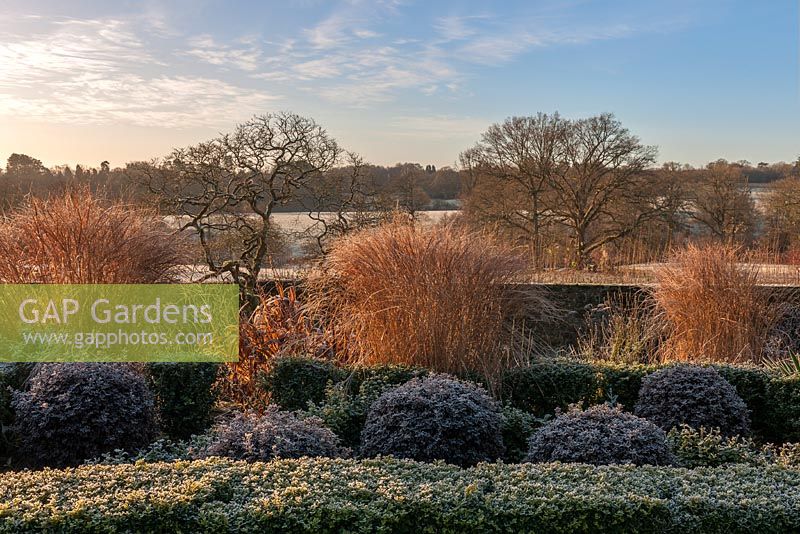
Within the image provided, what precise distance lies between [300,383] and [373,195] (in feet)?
32.0

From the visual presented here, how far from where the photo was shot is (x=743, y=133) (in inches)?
515

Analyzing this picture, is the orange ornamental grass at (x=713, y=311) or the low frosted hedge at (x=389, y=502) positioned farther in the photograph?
the orange ornamental grass at (x=713, y=311)

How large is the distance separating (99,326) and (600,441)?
14.2ft

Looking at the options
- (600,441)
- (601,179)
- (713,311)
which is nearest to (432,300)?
(600,441)

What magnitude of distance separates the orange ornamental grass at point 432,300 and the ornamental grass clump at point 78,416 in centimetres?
154

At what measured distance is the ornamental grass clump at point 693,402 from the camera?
14.6ft

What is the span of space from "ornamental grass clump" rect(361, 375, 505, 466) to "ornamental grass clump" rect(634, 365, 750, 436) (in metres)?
1.16

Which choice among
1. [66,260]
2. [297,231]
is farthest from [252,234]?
[66,260]

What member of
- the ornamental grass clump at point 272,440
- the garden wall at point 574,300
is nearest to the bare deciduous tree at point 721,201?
the garden wall at point 574,300

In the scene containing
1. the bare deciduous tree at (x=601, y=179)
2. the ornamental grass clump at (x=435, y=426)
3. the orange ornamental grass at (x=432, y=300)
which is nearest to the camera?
the ornamental grass clump at (x=435, y=426)

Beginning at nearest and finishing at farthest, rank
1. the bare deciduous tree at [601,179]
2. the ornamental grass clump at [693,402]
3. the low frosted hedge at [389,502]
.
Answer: the low frosted hedge at [389,502]
the ornamental grass clump at [693,402]
the bare deciduous tree at [601,179]

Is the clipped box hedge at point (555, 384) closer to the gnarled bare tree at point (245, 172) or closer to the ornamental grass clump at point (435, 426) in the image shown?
the ornamental grass clump at point (435, 426)

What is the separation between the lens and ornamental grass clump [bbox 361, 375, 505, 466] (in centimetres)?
383

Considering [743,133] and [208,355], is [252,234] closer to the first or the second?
[208,355]
